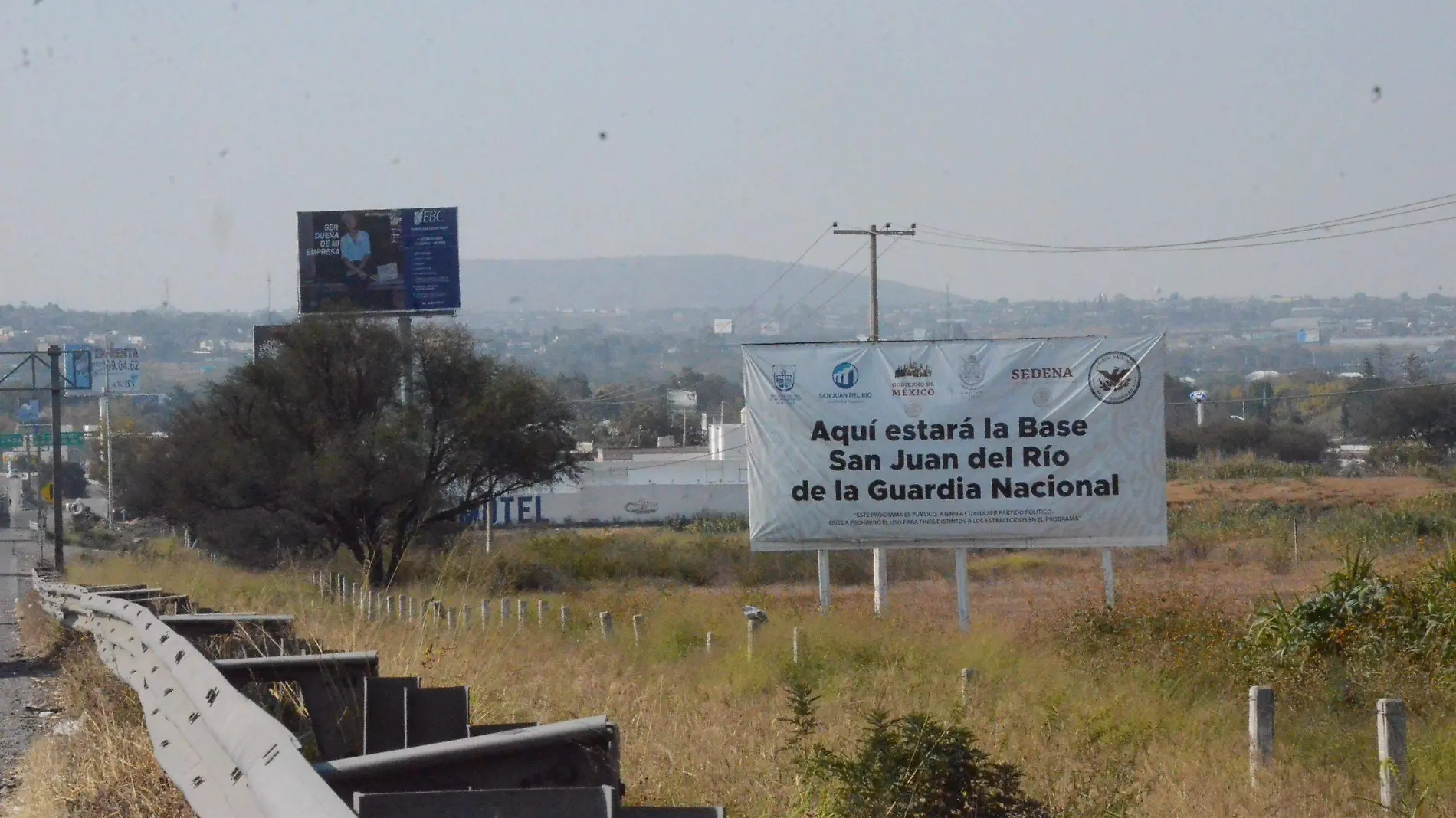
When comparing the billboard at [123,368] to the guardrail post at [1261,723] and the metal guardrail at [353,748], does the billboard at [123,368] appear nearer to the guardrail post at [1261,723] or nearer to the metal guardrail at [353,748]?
the guardrail post at [1261,723]

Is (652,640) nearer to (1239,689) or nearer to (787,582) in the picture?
(1239,689)

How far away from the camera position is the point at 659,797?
5.62 meters

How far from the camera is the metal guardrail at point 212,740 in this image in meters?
3.26

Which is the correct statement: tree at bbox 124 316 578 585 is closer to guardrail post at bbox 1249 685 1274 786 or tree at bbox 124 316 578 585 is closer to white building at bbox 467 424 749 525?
guardrail post at bbox 1249 685 1274 786

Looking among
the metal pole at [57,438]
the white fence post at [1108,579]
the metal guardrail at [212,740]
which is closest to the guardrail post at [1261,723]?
the metal guardrail at [212,740]

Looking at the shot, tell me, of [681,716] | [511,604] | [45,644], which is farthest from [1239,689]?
[511,604]

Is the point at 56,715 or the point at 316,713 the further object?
the point at 56,715

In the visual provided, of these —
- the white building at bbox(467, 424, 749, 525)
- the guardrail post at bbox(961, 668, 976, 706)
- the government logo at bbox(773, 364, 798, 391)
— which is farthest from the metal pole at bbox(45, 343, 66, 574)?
the guardrail post at bbox(961, 668, 976, 706)

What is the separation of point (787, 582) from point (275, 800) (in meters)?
36.3

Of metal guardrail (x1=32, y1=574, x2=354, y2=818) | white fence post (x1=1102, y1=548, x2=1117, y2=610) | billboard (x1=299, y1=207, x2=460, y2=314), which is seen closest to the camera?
metal guardrail (x1=32, y1=574, x2=354, y2=818)

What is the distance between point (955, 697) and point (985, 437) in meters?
9.56

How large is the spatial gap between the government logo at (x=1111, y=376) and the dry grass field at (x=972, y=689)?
2690 mm

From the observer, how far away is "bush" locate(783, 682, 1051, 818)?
558 centimetres

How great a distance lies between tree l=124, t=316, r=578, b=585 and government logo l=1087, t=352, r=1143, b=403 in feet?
73.7
